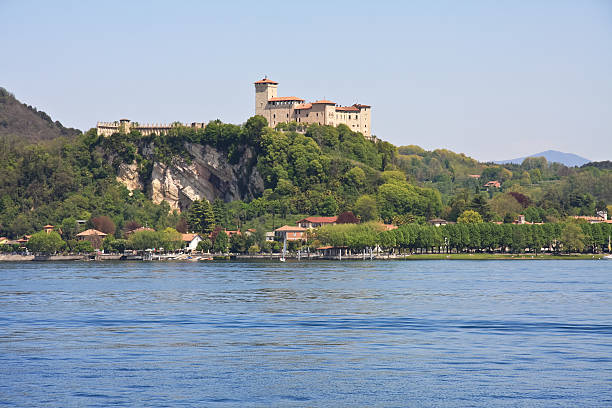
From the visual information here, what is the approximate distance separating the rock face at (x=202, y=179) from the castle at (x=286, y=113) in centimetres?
648

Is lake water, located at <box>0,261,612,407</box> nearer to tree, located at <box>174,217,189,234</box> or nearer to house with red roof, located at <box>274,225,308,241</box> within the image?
house with red roof, located at <box>274,225,308,241</box>

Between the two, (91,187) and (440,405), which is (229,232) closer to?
(91,187)

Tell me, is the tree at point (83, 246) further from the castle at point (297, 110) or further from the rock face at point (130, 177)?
the castle at point (297, 110)

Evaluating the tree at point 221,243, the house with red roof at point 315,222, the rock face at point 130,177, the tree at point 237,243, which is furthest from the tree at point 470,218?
the rock face at point 130,177

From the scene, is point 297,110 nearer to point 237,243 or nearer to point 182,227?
point 182,227

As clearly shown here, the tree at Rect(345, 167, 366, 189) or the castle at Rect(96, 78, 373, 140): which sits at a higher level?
the castle at Rect(96, 78, 373, 140)

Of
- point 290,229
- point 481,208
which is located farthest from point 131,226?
point 481,208

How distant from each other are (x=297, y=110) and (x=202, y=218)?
1127 inches

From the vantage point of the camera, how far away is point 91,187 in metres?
158

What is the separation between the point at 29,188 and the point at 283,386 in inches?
5546

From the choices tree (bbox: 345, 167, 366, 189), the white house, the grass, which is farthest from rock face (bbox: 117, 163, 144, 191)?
the grass

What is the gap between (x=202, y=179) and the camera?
155 metres

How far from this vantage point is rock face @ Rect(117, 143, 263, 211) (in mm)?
152625

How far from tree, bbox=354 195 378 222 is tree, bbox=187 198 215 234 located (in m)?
23.0
